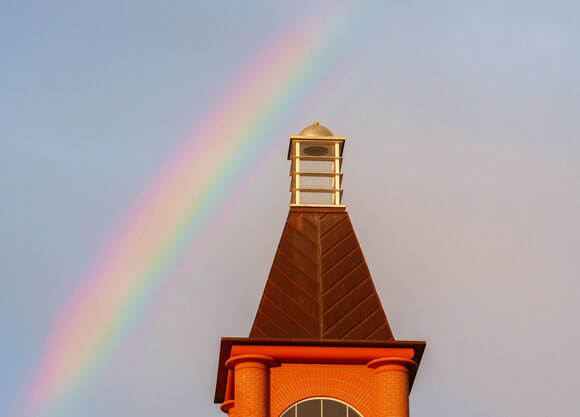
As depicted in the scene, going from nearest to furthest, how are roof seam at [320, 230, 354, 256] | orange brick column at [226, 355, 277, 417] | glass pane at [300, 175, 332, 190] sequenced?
orange brick column at [226, 355, 277, 417]
roof seam at [320, 230, 354, 256]
glass pane at [300, 175, 332, 190]

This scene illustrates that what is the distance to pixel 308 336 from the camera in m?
55.7

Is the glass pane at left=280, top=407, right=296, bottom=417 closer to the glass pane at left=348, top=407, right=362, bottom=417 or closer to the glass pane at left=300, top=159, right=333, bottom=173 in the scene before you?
the glass pane at left=348, top=407, right=362, bottom=417

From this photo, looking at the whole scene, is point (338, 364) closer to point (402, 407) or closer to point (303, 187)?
point (402, 407)

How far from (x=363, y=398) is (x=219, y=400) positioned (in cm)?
639

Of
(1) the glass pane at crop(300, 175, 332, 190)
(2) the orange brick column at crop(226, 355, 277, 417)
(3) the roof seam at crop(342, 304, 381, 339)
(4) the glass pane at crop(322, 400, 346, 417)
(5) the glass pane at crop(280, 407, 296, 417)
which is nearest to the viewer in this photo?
(2) the orange brick column at crop(226, 355, 277, 417)

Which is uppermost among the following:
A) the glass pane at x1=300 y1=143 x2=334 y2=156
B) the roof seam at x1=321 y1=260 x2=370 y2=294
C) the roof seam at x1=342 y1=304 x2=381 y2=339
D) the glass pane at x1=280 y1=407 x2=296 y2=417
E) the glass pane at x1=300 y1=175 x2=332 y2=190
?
the glass pane at x1=300 y1=143 x2=334 y2=156

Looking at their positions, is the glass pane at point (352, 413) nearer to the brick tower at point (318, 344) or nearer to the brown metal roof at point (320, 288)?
the brick tower at point (318, 344)

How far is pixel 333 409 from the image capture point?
54750 mm

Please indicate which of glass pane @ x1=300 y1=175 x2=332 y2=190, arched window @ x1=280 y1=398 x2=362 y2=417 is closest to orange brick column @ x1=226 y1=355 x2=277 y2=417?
arched window @ x1=280 y1=398 x2=362 y2=417

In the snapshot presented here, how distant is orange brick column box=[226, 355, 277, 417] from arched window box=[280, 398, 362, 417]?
0.84 m

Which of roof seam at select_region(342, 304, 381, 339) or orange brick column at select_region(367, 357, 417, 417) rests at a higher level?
roof seam at select_region(342, 304, 381, 339)

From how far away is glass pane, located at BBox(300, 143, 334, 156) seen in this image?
6025 centimetres

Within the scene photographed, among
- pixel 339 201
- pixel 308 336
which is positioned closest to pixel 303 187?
pixel 339 201

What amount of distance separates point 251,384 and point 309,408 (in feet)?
6.43
